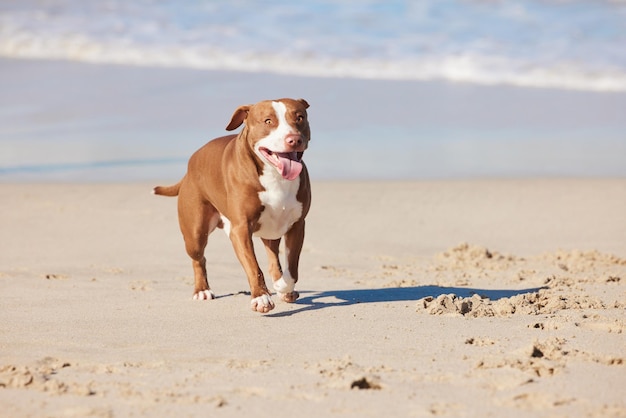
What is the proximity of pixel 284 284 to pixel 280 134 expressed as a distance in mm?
954

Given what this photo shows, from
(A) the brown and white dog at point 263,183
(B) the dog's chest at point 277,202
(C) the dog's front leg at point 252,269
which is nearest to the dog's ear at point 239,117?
(A) the brown and white dog at point 263,183

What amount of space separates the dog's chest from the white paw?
0.29m

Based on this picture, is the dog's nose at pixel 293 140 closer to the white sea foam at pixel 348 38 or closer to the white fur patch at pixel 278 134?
the white fur patch at pixel 278 134

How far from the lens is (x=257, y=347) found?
4.55 meters

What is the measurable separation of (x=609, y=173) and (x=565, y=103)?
5630 mm

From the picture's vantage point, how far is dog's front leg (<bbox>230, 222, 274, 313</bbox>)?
17.4 feet

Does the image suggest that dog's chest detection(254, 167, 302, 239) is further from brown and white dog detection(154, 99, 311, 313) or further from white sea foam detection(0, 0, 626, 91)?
white sea foam detection(0, 0, 626, 91)

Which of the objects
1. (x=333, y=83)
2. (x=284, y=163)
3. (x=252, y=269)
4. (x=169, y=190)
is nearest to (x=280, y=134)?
(x=284, y=163)

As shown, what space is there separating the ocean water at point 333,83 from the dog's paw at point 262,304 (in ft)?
15.9

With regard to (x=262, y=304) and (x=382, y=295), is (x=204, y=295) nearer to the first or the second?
(x=262, y=304)

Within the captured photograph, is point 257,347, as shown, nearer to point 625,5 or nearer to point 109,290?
point 109,290

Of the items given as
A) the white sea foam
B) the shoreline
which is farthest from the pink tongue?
the white sea foam

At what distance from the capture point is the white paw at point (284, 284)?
562 cm

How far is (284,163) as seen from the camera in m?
5.24
